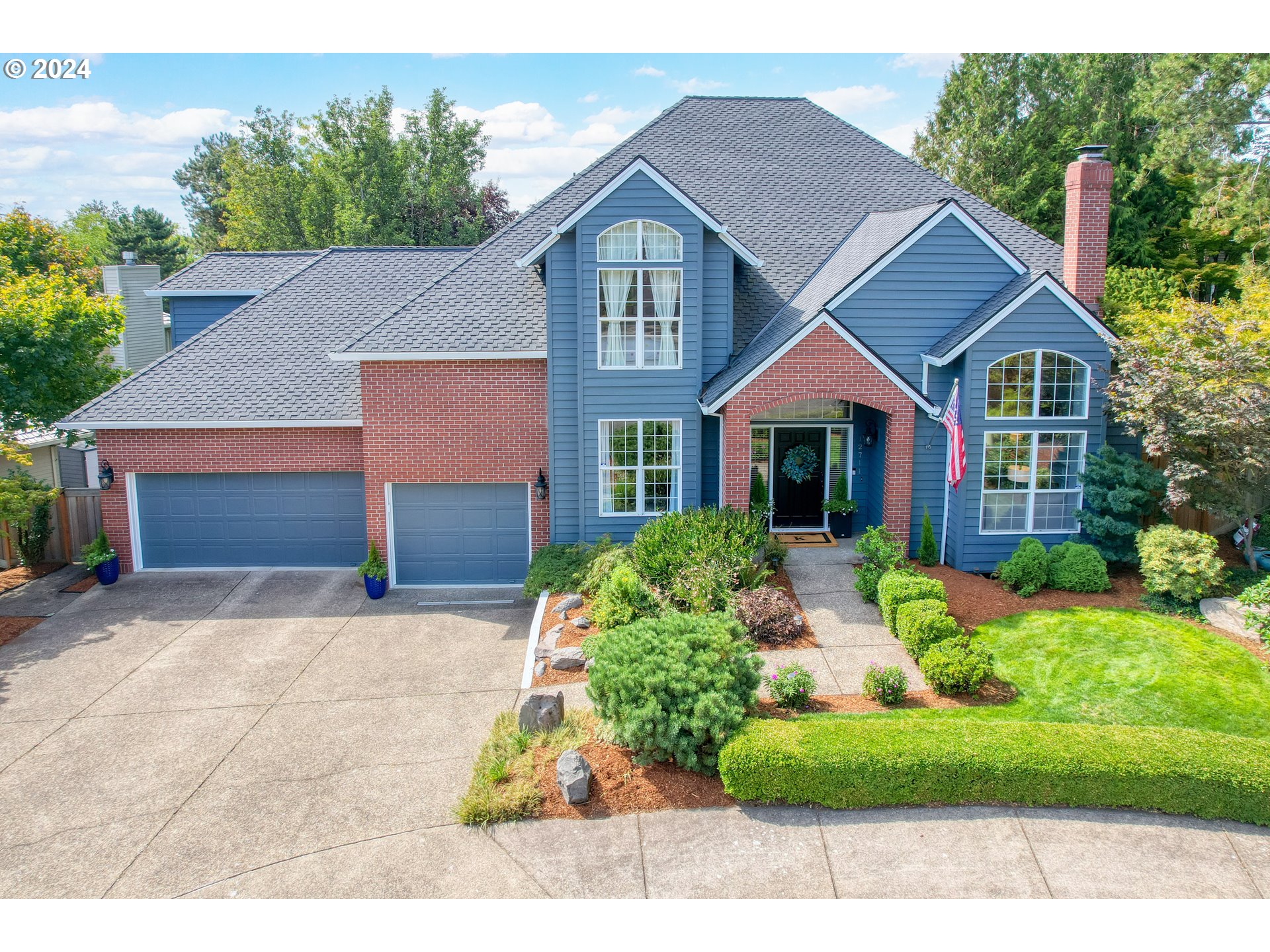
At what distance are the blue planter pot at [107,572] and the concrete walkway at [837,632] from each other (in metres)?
13.0

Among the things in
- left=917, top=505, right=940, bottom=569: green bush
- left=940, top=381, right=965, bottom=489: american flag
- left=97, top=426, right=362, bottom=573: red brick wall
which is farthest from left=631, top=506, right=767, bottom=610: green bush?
left=97, top=426, right=362, bottom=573: red brick wall

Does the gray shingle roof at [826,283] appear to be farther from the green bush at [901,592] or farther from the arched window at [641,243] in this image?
the green bush at [901,592]

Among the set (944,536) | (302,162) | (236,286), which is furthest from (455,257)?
(302,162)

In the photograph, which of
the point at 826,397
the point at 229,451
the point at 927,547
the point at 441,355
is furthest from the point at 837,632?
the point at 229,451

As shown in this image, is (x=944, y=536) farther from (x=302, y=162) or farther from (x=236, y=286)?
(x=302, y=162)

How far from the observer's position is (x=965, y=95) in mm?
32312

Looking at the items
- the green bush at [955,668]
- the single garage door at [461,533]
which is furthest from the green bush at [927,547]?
the single garage door at [461,533]

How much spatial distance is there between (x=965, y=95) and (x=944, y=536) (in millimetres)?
23776

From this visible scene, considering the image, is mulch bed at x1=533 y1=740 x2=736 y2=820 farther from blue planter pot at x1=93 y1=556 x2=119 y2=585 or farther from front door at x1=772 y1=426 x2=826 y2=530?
blue planter pot at x1=93 y1=556 x2=119 y2=585

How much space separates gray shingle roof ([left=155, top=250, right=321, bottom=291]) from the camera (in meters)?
21.4

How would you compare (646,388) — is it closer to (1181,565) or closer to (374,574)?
(374,574)

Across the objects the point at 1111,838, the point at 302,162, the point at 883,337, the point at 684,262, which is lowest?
the point at 1111,838

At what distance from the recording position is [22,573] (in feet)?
56.5

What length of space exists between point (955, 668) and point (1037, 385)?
6.70 m
